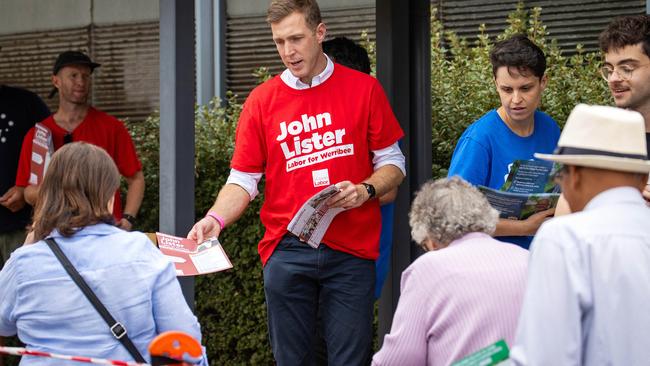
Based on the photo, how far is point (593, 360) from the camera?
9.48 ft

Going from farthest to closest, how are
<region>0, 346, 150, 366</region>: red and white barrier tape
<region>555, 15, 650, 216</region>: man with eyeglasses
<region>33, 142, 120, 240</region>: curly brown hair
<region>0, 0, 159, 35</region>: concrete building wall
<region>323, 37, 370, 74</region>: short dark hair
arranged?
1. <region>0, 0, 159, 35</region>: concrete building wall
2. <region>323, 37, 370, 74</region>: short dark hair
3. <region>555, 15, 650, 216</region>: man with eyeglasses
4. <region>33, 142, 120, 240</region>: curly brown hair
5. <region>0, 346, 150, 366</region>: red and white barrier tape

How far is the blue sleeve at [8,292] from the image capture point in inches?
152

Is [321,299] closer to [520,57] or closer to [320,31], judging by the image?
[320,31]

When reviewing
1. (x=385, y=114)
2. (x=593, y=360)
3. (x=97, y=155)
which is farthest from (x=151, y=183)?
(x=593, y=360)

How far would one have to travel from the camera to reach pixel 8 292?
3.89 meters

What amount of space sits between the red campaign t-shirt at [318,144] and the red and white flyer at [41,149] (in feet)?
6.90

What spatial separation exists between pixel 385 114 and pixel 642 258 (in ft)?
8.03

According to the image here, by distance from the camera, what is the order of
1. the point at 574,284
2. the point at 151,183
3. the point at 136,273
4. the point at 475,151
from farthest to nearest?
the point at 151,183 < the point at 475,151 < the point at 136,273 < the point at 574,284

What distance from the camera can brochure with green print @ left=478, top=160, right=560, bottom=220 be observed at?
4.79 metres

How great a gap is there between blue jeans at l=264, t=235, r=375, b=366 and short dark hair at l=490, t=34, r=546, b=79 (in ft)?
3.77

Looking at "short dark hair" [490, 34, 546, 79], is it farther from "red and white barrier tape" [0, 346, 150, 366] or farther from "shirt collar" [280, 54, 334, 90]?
"red and white barrier tape" [0, 346, 150, 366]

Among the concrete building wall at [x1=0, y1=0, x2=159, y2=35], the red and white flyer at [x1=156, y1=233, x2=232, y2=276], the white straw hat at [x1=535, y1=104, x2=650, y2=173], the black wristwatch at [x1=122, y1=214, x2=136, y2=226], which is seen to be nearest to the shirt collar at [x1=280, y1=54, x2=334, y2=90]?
the red and white flyer at [x1=156, y1=233, x2=232, y2=276]

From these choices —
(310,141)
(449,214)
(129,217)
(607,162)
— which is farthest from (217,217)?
(607,162)

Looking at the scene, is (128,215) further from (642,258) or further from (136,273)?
(642,258)
